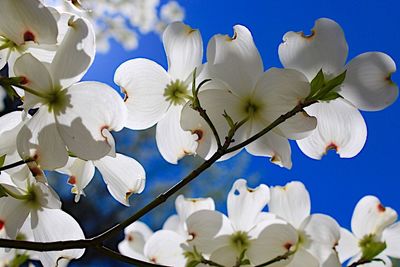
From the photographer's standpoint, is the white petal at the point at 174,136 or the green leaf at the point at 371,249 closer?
the white petal at the point at 174,136

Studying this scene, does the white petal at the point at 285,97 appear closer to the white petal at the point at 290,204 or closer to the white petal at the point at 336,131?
the white petal at the point at 336,131

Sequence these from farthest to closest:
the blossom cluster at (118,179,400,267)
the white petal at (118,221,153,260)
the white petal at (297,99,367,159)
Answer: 1. the white petal at (118,221,153,260)
2. the blossom cluster at (118,179,400,267)
3. the white petal at (297,99,367,159)

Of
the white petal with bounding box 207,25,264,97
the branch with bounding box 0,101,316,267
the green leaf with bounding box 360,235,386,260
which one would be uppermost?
the white petal with bounding box 207,25,264,97

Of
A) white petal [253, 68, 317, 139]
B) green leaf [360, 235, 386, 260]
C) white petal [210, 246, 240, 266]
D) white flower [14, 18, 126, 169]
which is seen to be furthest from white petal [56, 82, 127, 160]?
green leaf [360, 235, 386, 260]

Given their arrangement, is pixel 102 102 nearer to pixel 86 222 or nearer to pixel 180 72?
pixel 180 72

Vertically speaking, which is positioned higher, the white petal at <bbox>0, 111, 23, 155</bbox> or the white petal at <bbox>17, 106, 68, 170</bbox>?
the white petal at <bbox>0, 111, 23, 155</bbox>

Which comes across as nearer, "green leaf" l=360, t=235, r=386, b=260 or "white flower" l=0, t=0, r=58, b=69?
"white flower" l=0, t=0, r=58, b=69

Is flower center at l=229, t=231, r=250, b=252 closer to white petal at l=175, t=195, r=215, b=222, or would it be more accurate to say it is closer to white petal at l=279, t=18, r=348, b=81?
white petal at l=175, t=195, r=215, b=222

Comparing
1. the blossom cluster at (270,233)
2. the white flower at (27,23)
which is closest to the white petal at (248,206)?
the blossom cluster at (270,233)
